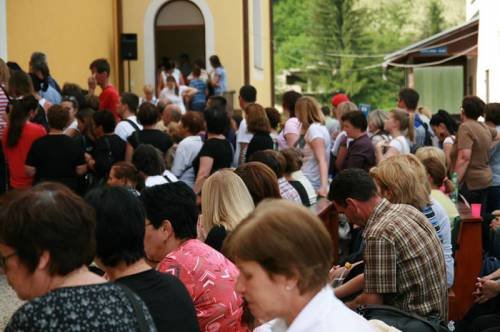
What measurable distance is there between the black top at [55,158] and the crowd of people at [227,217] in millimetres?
15

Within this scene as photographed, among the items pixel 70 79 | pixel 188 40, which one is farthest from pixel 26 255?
pixel 188 40

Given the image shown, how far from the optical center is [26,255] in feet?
10.5

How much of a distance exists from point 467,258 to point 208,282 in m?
4.53

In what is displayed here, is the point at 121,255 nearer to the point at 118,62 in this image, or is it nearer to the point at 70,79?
the point at 70,79

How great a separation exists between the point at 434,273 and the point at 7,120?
5.60 m

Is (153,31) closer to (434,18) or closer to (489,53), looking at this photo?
(489,53)

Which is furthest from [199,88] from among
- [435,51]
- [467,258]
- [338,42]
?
[338,42]

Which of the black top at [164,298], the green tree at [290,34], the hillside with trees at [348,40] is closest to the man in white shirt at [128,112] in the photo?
the black top at [164,298]

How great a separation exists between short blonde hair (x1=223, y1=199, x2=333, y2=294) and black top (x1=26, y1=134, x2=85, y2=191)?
680 cm

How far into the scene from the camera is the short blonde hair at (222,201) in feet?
18.9

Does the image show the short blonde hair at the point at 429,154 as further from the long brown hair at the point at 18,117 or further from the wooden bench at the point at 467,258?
the long brown hair at the point at 18,117

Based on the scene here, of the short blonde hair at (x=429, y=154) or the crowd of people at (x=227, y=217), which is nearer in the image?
the crowd of people at (x=227, y=217)

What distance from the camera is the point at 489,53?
2305cm

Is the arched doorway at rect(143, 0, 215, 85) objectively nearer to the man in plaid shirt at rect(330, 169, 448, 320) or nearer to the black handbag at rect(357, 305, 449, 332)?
the man in plaid shirt at rect(330, 169, 448, 320)
